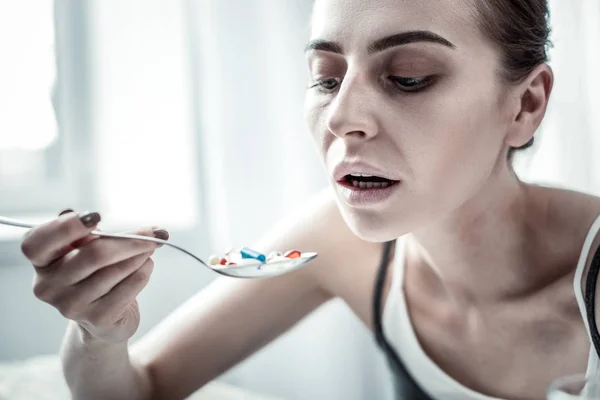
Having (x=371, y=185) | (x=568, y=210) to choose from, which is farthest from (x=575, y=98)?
(x=371, y=185)

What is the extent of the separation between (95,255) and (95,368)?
0.27 meters

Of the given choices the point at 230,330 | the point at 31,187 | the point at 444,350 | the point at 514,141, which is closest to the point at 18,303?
the point at 31,187

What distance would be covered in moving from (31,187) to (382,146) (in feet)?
2.97

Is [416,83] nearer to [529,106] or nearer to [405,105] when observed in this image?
[405,105]

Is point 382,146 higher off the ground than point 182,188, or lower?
higher

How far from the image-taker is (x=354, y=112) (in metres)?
0.69

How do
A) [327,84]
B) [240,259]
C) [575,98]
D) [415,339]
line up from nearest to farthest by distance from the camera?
[240,259] → [327,84] → [415,339] → [575,98]

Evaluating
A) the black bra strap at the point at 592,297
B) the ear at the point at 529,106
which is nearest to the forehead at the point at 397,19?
the ear at the point at 529,106

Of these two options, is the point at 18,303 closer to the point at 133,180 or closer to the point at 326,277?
the point at 133,180

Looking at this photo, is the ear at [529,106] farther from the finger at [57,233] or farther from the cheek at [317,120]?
the finger at [57,233]

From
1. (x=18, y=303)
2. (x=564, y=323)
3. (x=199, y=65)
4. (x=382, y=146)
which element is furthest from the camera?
(x=199, y=65)

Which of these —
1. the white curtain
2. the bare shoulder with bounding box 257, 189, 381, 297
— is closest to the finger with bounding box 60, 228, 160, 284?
the bare shoulder with bounding box 257, 189, 381, 297

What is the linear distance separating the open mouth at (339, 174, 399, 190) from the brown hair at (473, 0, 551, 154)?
0.20m

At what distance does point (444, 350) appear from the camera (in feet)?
2.93
